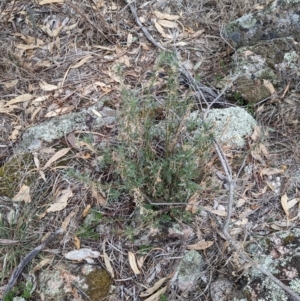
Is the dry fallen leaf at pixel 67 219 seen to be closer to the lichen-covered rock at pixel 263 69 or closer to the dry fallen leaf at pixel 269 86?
the lichen-covered rock at pixel 263 69

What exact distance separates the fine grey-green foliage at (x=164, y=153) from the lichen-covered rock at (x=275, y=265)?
387 mm

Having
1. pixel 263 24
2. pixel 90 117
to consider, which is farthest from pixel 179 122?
pixel 263 24

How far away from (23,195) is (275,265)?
1189mm

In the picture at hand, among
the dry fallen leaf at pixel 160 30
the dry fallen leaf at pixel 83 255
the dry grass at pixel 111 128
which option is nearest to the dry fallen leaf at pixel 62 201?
the dry grass at pixel 111 128

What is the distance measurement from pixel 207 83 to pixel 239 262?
111cm

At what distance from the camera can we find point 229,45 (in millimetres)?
2633

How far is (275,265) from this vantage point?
1.78 metres

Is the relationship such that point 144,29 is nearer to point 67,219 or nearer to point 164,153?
point 164,153

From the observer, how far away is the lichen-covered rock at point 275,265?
1.70 m

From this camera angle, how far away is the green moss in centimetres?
180

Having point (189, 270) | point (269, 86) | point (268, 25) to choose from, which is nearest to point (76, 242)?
point (189, 270)

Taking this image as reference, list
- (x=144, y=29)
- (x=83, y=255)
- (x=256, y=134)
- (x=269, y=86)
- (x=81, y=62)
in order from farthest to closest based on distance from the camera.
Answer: (x=144, y=29), (x=81, y=62), (x=269, y=86), (x=256, y=134), (x=83, y=255)

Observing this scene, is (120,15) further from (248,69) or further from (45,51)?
(248,69)

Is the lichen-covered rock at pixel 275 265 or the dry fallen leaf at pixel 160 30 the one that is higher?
the dry fallen leaf at pixel 160 30
